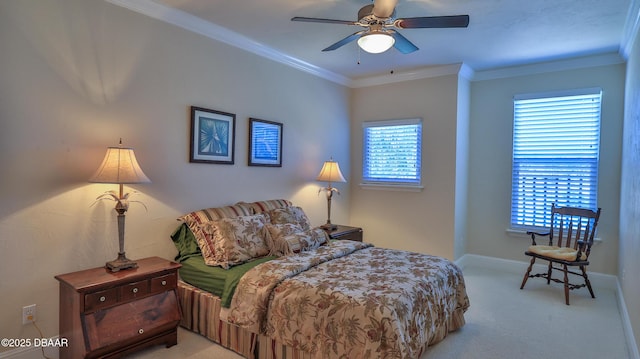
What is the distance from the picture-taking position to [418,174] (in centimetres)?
500

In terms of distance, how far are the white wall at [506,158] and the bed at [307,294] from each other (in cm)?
222

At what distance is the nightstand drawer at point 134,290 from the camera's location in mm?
2475

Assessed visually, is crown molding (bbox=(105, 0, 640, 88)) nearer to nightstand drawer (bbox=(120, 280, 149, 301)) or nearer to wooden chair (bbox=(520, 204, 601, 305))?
wooden chair (bbox=(520, 204, 601, 305))

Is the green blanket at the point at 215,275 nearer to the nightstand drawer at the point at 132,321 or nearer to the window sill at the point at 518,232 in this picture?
the nightstand drawer at the point at 132,321

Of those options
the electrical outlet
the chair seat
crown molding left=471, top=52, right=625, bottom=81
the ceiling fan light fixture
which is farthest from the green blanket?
crown molding left=471, top=52, right=625, bottom=81

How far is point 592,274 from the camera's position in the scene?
430 cm

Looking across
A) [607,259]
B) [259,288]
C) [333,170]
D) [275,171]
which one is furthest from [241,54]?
[607,259]

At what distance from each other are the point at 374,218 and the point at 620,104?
323 cm

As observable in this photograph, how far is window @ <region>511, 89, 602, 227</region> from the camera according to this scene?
4.32 m

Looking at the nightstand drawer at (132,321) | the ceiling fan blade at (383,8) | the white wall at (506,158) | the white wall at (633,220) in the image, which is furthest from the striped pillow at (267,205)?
the white wall at (633,220)

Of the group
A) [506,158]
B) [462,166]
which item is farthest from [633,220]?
[462,166]

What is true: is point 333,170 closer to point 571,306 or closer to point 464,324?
point 464,324

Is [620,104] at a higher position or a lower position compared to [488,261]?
higher

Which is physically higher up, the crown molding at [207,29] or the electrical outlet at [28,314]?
the crown molding at [207,29]
